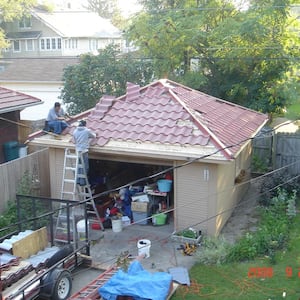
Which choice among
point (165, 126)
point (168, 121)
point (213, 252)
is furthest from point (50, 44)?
point (213, 252)

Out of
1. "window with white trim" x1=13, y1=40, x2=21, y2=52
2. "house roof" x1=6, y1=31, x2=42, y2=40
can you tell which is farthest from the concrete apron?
"window with white trim" x1=13, y1=40, x2=21, y2=52

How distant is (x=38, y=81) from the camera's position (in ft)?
102

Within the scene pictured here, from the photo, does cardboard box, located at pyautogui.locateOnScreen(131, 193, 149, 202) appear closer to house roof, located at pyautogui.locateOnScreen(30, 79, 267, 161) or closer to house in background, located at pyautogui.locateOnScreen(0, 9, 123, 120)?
house roof, located at pyautogui.locateOnScreen(30, 79, 267, 161)

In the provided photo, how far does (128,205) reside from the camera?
13953 millimetres

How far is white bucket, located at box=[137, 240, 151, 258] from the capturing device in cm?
1133

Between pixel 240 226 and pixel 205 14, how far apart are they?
11.6 metres

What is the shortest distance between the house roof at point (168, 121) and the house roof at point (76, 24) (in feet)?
121

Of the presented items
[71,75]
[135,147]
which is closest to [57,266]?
[135,147]

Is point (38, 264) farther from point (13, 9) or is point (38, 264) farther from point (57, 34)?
point (13, 9)

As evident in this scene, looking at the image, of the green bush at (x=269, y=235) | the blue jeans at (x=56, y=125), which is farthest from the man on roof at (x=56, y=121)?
the green bush at (x=269, y=235)

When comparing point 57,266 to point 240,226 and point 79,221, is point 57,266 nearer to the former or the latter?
point 79,221

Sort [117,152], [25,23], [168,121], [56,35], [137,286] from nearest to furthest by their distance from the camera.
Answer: [137,286] < [117,152] < [168,121] < [56,35] < [25,23]
